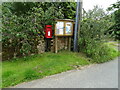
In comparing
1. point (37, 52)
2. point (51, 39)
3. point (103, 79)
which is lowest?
point (103, 79)

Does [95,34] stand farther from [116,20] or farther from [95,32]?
[116,20]

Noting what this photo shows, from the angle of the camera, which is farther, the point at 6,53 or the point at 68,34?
the point at 68,34

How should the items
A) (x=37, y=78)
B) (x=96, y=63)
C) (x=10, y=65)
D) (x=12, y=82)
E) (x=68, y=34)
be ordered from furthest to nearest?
(x=68, y=34), (x=96, y=63), (x=10, y=65), (x=37, y=78), (x=12, y=82)

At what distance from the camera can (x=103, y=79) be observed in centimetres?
303

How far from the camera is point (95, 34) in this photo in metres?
4.97

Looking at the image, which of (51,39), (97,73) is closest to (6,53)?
(51,39)

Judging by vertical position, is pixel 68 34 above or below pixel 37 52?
above

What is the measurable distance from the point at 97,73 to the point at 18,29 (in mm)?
3429

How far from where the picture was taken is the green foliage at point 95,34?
4816 mm

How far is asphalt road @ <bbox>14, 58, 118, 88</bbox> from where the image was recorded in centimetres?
266

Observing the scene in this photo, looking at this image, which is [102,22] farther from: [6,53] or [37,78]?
[6,53]

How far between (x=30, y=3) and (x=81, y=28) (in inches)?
112

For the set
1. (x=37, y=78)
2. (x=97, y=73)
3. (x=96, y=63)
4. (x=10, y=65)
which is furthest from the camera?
(x=96, y=63)

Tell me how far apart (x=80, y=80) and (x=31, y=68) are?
171 centimetres
